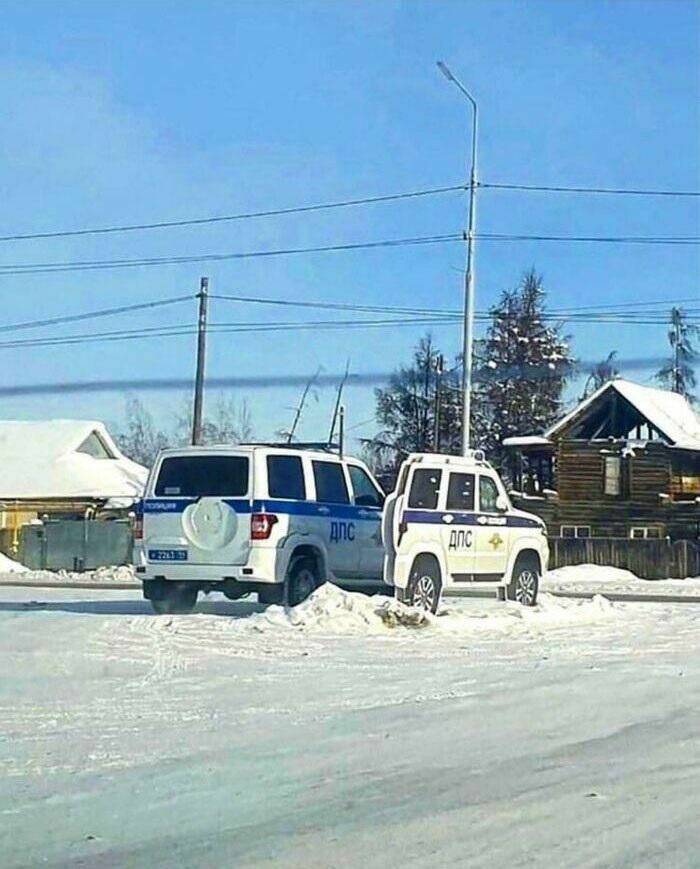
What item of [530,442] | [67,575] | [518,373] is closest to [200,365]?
[67,575]

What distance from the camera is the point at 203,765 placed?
8516 millimetres

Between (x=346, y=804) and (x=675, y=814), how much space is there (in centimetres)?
173

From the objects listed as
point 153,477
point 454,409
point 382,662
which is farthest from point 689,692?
point 454,409

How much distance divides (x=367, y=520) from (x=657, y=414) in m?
39.1

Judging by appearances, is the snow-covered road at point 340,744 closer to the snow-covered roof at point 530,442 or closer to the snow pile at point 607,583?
the snow pile at point 607,583

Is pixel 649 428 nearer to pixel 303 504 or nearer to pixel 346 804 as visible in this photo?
pixel 303 504

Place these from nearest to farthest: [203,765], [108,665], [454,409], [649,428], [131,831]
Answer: [131,831] < [203,765] < [108,665] < [649,428] < [454,409]

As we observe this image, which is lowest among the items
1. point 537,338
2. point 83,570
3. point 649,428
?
point 83,570

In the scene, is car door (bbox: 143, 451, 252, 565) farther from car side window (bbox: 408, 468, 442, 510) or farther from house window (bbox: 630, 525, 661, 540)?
house window (bbox: 630, 525, 661, 540)

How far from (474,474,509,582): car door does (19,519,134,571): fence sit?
2654cm

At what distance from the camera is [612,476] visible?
5656 cm

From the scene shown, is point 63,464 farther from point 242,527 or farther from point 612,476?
point 242,527

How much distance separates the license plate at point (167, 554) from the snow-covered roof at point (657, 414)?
131 ft

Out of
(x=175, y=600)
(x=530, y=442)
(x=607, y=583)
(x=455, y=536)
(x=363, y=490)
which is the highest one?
(x=530, y=442)
